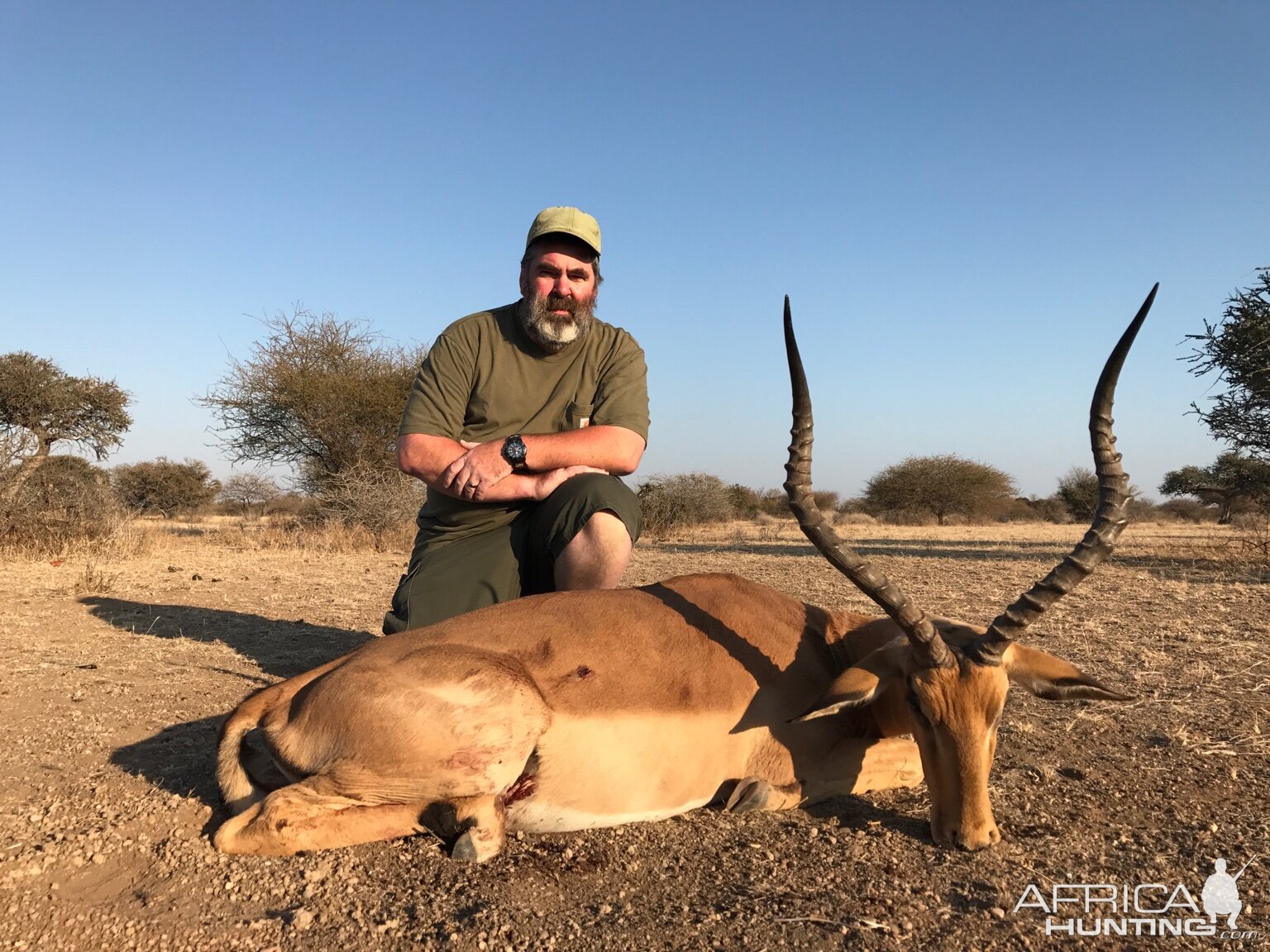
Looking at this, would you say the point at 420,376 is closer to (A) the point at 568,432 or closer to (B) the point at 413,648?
(A) the point at 568,432

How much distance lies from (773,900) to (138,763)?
2819mm

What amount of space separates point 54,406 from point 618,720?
19.6 metres

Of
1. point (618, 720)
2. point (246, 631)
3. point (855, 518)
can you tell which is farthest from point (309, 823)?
point (855, 518)

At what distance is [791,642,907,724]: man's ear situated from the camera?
309 centimetres

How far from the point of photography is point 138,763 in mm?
3613

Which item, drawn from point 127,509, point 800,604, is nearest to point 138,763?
point 800,604

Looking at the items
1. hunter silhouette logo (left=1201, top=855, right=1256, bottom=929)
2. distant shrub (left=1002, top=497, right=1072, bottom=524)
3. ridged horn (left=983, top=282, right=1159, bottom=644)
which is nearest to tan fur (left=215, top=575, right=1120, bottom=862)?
ridged horn (left=983, top=282, right=1159, bottom=644)

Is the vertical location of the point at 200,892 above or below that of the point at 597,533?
below

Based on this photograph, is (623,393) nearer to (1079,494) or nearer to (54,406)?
(54,406)

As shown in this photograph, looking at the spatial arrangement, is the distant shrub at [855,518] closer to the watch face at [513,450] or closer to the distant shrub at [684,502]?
the distant shrub at [684,502]

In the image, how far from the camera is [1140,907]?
8.11 feet

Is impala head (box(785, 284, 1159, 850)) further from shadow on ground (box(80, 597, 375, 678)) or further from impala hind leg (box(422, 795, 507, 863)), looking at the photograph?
shadow on ground (box(80, 597, 375, 678))

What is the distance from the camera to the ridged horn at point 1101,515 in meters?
2.97

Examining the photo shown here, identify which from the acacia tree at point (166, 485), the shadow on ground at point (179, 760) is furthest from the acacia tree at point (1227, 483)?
the acacia tree at point (166, 485)
